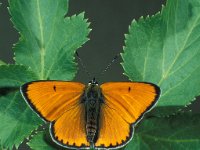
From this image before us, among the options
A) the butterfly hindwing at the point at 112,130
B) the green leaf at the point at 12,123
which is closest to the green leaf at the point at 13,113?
the green leaf at the point at 12,123

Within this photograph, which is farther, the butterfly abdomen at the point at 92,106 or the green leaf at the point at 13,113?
the butterfly abdomen at the point at 92,106

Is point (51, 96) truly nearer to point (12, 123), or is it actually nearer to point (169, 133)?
point (12, 123)

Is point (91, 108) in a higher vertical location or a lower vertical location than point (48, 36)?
lower

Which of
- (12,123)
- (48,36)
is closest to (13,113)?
(12,123)

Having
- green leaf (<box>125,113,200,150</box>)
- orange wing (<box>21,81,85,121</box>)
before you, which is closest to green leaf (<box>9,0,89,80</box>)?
orange wing (<box>21,81,85,121</box>)

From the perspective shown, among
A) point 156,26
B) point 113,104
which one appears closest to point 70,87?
point 113,104

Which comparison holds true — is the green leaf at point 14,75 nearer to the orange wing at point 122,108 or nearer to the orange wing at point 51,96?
the orange wing at point 51,96
